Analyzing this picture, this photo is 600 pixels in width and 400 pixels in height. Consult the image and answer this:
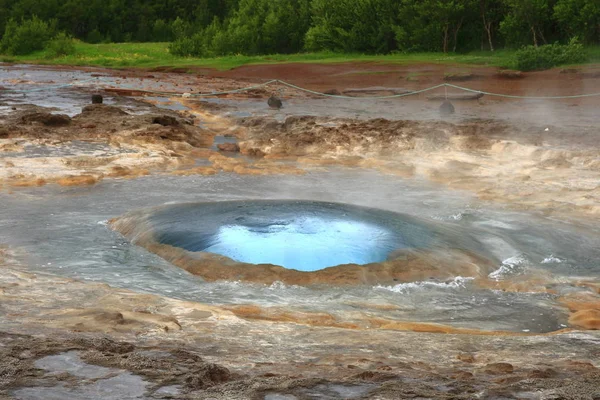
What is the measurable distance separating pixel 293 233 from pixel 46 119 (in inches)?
347

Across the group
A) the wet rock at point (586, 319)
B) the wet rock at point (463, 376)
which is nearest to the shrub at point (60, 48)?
the wet rock at point (586, 319)

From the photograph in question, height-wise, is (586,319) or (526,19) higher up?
(526,19)

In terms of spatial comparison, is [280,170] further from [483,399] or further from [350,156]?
[483,399]

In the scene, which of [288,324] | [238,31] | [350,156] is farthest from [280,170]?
[238,31]

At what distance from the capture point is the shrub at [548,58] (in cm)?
2338

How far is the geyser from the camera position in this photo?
6.96m

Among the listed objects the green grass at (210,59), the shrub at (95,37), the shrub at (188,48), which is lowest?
the green grass at (210,59)

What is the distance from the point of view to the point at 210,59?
35375 millimetres

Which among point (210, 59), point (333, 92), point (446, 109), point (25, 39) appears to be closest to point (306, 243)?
point (446, 109)

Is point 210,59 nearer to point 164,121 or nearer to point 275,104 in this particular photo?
point 275,104

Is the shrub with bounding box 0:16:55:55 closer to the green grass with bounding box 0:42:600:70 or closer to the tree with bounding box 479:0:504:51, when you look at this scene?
the green grass with bounding box 0:42:600:70

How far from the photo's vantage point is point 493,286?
6.82m

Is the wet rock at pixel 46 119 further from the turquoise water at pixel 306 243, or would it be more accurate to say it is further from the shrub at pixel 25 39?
the shrub at pixel 25 39

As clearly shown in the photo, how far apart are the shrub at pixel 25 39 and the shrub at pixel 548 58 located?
95.7 feet
